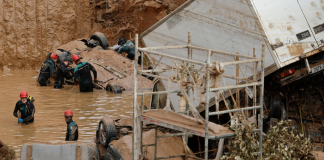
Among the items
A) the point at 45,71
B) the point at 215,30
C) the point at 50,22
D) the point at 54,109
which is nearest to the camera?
the point at 215,30

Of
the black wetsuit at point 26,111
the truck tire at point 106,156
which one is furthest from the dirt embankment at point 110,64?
the truck tire at point 106,156

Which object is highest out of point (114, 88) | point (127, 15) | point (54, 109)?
point (127, 15)

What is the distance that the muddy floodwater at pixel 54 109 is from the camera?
10.4 meters

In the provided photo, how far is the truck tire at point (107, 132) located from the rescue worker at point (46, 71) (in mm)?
9317

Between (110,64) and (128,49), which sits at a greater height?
(128,49)

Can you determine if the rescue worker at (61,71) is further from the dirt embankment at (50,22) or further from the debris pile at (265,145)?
the debris pile at (265,145)

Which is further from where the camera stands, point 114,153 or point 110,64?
point 110,64

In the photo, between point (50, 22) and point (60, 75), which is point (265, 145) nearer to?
point (60, 75)

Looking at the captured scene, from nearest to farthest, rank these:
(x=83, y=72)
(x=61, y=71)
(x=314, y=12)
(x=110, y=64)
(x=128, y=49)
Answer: (x=314, y=12) → (x=83, y=72) → (x=61, y=71) → (x=110, y=64) → (x=128, y=49)

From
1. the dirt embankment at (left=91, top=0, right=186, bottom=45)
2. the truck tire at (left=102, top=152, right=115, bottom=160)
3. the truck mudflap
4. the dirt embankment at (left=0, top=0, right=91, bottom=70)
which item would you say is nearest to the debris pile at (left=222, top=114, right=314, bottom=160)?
the truck mudflap

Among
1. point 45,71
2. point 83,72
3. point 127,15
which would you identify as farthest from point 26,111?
point 127,15

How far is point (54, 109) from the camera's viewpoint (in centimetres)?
1352

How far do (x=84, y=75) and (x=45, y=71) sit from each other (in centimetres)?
240

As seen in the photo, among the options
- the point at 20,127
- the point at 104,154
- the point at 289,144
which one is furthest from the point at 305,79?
the point at 20,127
